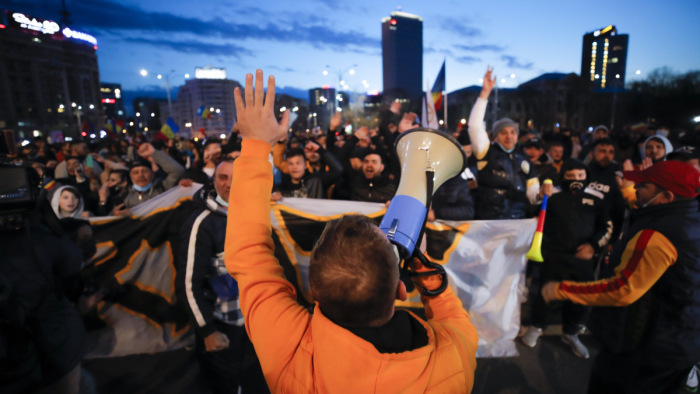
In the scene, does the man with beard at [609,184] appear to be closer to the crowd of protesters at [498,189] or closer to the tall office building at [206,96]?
the crowd of protesters at [498,189]

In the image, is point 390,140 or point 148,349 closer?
point 148,349

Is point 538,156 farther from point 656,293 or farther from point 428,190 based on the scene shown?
point 428,190

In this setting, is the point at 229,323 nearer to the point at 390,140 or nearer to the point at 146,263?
the point at 146,263

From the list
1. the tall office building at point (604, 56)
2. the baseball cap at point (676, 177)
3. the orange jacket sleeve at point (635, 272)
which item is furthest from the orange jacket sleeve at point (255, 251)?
the tall office building at point (604, 56)

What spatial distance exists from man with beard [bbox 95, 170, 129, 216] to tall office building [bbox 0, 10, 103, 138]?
58.1m

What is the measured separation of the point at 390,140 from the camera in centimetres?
630

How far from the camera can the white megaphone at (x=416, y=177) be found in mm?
1397

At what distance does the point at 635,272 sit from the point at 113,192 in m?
5.45

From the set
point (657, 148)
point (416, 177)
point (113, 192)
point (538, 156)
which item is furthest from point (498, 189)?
point (113, 192)

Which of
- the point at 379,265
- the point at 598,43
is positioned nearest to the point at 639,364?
the point at 379,265

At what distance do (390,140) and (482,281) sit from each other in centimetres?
337

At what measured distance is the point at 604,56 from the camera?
114 meters

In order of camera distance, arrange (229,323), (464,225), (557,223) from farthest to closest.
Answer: (557,223)
(464,225)
(229,323)

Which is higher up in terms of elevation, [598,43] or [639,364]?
[598,43]
